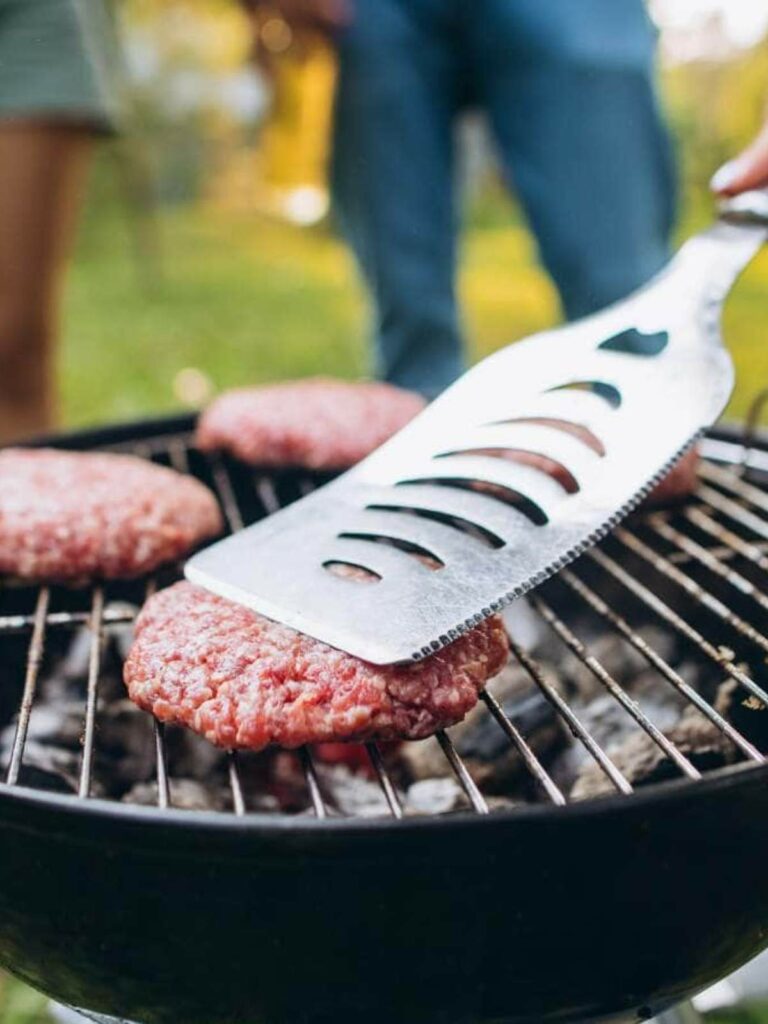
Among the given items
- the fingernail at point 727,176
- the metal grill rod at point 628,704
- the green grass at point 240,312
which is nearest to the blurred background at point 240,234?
the green grass at point 240,312

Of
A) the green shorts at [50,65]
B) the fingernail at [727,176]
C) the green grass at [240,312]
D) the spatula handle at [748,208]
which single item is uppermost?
the fingernail at [727,176]

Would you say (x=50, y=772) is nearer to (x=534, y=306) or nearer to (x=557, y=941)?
(x=557, y=941)

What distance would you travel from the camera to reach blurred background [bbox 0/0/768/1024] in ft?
19.0

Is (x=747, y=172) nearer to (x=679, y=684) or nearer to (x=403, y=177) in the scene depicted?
(x=679, y=684)

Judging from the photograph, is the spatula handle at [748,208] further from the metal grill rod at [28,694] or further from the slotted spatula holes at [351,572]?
the metal grill rod at [28,694]

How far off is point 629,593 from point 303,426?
28.2 inches

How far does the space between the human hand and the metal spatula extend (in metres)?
0.03

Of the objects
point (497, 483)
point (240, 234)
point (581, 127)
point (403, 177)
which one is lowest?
point (240, 234)

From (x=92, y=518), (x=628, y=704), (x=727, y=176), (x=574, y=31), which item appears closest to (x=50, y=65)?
(x=574, y=31)

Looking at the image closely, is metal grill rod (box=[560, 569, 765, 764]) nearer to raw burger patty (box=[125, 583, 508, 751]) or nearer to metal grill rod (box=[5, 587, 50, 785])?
raw burger patty (box=[125, 583, 508, 751])

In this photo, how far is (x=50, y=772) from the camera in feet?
5.35

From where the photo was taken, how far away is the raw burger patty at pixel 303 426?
217 centimetres

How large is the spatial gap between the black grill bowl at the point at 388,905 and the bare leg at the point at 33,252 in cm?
230

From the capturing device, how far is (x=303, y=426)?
2211 millimetres
